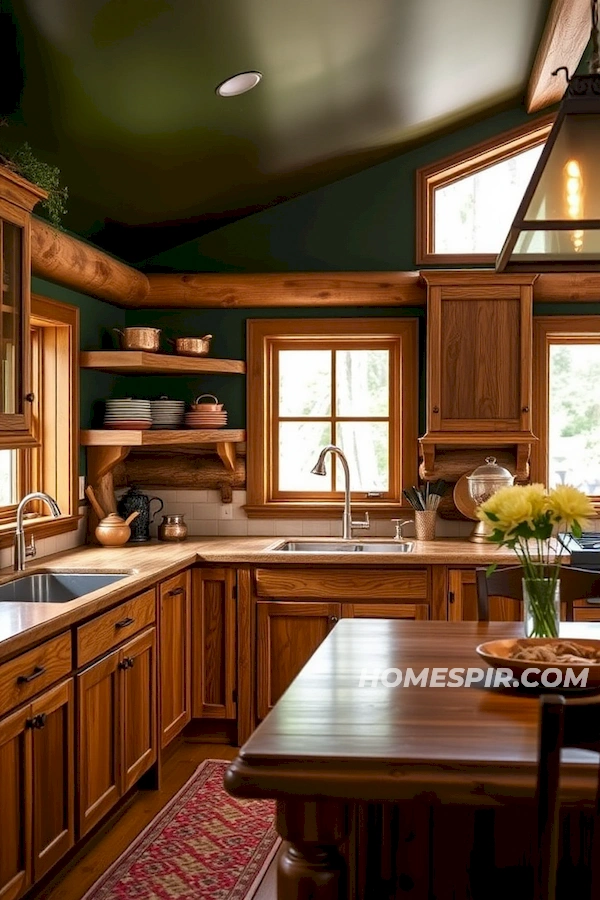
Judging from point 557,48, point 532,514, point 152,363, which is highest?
point 557,48

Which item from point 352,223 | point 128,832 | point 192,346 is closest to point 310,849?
point 128,832

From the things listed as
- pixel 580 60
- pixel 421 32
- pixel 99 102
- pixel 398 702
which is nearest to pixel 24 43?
pixel 99 102

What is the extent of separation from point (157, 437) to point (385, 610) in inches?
54.5

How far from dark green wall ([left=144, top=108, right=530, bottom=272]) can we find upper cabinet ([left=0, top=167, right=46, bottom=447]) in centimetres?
222

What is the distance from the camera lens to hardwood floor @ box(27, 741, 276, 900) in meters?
3.32

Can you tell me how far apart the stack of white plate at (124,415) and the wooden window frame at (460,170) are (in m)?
1.73

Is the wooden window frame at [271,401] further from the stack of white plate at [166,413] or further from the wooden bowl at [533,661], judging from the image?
the wooden bowl at [533,661]

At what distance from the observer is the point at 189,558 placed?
474cm

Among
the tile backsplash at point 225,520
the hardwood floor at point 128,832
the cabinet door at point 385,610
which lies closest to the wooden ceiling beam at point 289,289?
the tile backsplash at point 225,520

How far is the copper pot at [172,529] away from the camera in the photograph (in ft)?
17.6

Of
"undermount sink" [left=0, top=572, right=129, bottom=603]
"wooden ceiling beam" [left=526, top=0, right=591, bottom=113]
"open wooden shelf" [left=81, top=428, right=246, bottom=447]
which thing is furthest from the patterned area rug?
"wooden ceiling beam" [left=526, top=0, right=591, bottom=113]

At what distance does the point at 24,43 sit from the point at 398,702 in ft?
7.45

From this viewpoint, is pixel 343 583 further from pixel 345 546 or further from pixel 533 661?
pixel 533 661

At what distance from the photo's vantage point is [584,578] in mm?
3246
